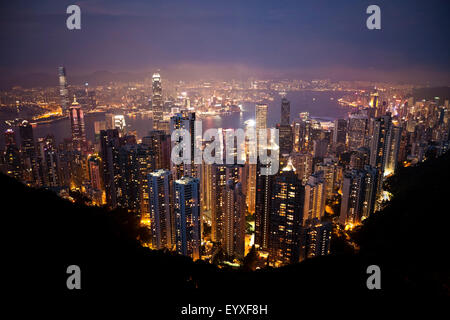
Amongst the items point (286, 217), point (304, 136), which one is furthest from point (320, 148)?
point (286, 217)

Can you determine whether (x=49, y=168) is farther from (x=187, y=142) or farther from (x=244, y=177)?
(x=244, y=177)

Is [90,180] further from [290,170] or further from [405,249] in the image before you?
[405,249]

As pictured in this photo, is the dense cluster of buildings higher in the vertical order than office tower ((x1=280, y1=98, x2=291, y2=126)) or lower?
lower

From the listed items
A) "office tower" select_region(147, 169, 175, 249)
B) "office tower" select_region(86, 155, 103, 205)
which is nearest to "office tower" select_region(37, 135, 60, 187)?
"office tower" select_region(86, 155, 103, 205)

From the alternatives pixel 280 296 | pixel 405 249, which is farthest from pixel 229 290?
pixel 405 249

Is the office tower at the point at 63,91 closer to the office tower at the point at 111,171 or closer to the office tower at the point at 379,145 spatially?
the office tower at the point at 111,171

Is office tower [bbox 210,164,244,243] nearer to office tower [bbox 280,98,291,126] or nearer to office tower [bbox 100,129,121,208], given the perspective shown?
office tower [bbox 100,129,121,208]
